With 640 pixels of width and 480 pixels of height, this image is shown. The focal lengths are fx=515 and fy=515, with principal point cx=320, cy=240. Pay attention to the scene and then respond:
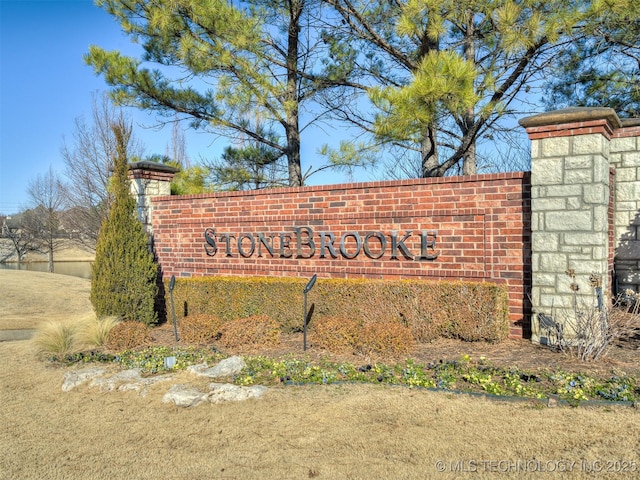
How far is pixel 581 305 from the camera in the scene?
602 cm

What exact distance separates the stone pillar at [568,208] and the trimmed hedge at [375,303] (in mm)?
582

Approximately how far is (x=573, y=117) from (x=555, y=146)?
0.37m

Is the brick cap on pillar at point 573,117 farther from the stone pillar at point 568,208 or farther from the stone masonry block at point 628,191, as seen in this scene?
the stone masonry block at point 628,191

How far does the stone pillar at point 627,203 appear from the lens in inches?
300

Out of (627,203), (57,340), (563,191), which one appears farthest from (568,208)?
(57,340)

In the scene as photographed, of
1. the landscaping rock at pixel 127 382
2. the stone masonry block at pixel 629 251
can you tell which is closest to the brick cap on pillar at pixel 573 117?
the stone masonry block at pixel 629 251

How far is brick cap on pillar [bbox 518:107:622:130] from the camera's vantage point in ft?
19.2

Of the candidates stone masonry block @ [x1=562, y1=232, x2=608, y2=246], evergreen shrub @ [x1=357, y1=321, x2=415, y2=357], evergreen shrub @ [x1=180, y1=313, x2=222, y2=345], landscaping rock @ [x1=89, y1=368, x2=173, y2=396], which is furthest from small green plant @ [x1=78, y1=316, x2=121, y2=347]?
stone masonry block @ [x1=562, y1=232, x2=608, y2=246]

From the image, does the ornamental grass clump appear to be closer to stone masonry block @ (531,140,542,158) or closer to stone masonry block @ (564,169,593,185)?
stone masonry block @ (531,140,542,158)

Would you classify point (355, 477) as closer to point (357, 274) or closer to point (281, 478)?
point (281, 478)

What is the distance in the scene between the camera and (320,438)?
368cm

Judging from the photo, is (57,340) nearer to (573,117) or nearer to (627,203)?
(573,117)

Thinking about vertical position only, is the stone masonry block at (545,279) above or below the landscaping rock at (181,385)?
above

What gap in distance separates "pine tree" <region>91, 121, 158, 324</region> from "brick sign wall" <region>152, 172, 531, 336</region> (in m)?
1.22
